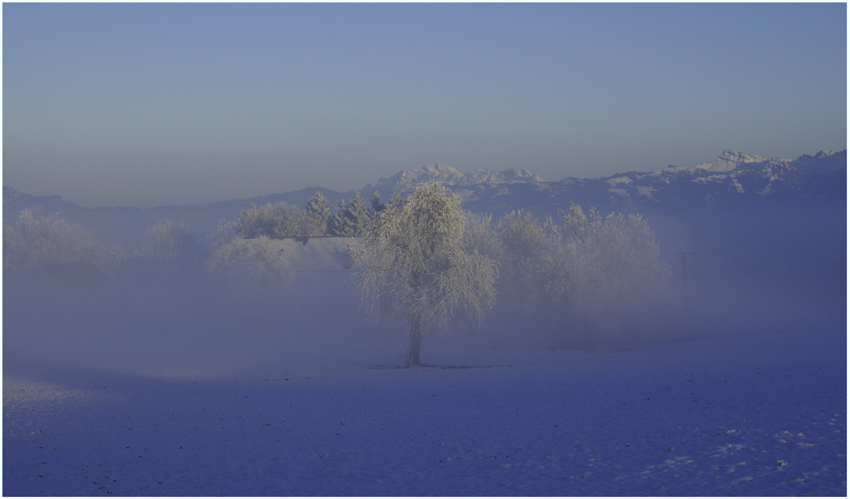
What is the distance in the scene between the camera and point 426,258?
29438 millimetres

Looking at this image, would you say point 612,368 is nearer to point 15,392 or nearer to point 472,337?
point 472,337

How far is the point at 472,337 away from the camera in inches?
1719

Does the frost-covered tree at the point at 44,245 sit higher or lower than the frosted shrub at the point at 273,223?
lower

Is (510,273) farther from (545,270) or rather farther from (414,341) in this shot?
(414,341)

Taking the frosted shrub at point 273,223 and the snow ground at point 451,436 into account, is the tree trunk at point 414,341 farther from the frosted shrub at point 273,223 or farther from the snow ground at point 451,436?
the frosted shrub at point 273,223

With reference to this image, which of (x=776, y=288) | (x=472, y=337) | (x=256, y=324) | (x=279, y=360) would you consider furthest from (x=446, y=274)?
(x=776, y=288)

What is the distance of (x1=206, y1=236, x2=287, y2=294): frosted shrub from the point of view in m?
59.5

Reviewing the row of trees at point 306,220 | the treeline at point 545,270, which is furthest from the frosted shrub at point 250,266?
the row of trees at point 306,220

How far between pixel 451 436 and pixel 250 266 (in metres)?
49.8

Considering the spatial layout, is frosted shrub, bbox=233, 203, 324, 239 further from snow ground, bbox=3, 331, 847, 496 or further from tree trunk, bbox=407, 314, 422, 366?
snow ground, bbox=3, 331, 847, 496

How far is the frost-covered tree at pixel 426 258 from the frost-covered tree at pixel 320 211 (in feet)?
254

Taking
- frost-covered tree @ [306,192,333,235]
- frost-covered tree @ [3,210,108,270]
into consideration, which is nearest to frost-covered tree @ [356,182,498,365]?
frost-covered tree @ [3,210,108,270]

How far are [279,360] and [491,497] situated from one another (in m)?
27.0

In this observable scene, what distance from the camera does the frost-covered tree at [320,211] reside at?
106500 millimetres
